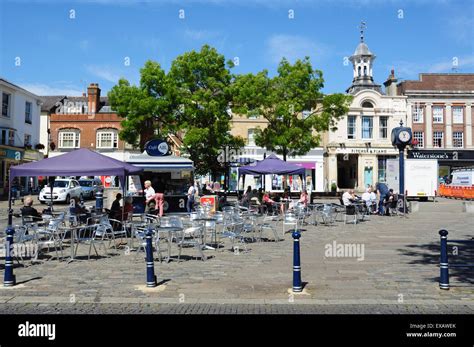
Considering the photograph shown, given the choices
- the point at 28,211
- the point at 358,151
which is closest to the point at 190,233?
the point at 28,211

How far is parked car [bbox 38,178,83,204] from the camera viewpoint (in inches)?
1163

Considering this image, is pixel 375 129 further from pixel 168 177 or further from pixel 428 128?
pixel 168 177

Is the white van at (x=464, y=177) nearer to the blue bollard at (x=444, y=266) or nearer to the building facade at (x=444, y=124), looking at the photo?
the building facade at (x=444, y=124)

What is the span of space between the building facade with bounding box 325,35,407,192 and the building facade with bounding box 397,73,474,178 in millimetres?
5025

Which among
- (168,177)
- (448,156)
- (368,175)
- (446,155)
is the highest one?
(446,155)

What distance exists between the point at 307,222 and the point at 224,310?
13048 mm

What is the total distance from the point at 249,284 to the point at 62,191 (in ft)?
81.8

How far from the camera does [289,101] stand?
93.6ft

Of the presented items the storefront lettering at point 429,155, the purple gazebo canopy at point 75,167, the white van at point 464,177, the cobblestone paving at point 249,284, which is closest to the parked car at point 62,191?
the purple gazebo canopy at point 75,167

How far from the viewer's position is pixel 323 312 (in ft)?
22.0

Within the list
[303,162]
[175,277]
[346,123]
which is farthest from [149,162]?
[346,123]

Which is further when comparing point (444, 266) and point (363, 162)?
point (363, 162)

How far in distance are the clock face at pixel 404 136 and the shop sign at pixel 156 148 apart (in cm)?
1206
